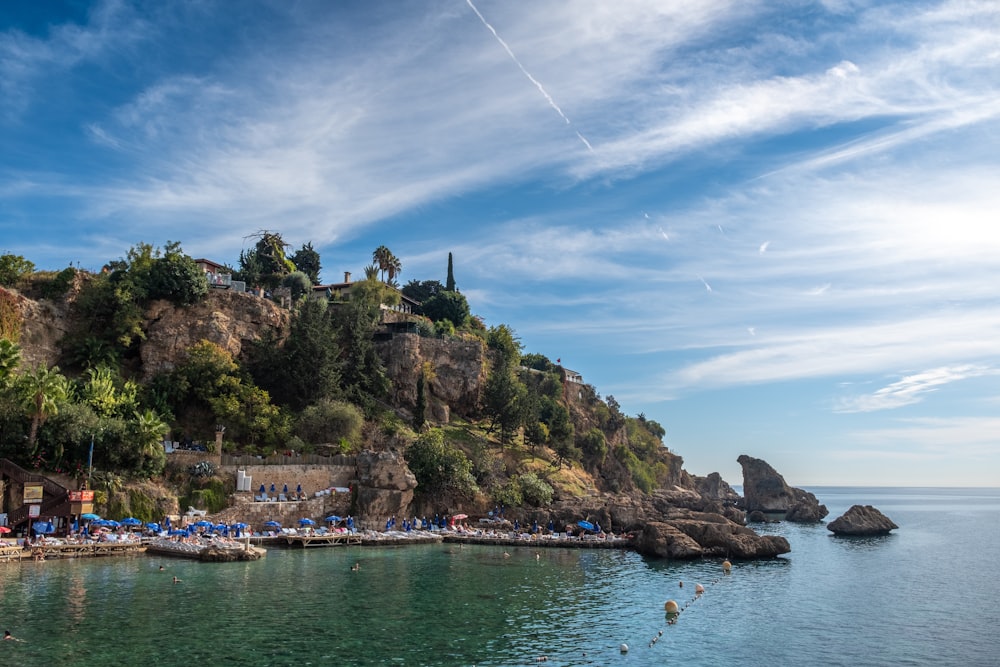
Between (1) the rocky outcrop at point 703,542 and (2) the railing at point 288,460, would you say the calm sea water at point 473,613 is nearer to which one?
(1) the rocky outcrop at point 703,542

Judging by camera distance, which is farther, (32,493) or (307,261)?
(307,261)

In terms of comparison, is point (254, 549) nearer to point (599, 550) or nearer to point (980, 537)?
point (599, 550)

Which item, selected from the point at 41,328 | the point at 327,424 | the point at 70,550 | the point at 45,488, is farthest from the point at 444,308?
the point at 70,550

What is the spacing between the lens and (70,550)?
145ft

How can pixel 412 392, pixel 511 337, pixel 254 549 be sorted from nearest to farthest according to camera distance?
1. pixel 254 549
2. pixel 412 392
3. pixel 511 337

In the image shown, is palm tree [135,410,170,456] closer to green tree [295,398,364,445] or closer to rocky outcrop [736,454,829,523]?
green tree [295,398,364,445]

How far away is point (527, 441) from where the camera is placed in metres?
89.2

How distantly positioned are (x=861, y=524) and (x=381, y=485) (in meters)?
61.8

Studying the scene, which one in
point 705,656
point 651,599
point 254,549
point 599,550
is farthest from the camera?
point 599,550

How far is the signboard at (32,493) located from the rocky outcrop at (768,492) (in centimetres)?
11411

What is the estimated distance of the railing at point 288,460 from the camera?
58.1 m

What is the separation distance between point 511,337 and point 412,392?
23.2 meters

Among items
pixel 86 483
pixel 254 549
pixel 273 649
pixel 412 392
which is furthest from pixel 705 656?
pixel 412 392

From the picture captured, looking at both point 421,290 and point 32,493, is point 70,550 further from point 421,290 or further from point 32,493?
point 421,290
